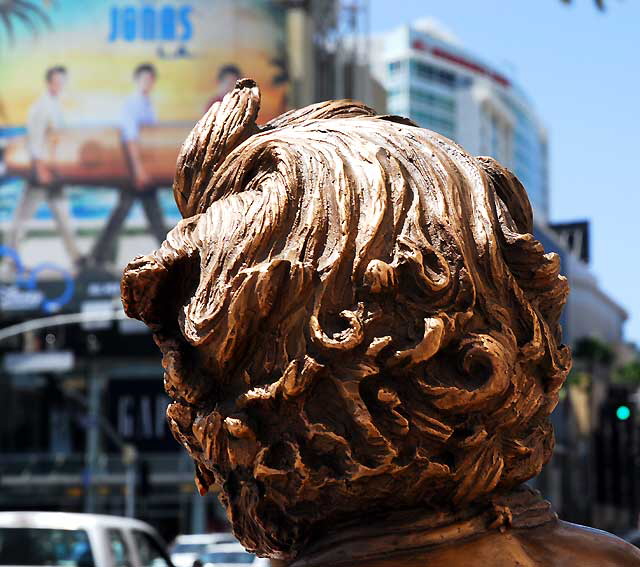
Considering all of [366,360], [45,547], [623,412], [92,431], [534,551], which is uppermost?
[366,360]

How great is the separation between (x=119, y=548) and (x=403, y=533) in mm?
9666

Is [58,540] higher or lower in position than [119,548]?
higher

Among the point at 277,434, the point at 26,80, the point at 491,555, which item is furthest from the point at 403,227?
the point at 26,80

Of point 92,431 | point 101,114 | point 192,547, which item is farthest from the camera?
point 92,431

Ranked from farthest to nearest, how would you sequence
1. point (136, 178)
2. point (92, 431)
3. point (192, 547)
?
point (92, 431)
point (136, 178)
point (192, 547)

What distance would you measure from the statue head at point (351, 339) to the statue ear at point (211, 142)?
0.41 ft

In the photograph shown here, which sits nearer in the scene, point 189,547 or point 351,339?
point 351,339

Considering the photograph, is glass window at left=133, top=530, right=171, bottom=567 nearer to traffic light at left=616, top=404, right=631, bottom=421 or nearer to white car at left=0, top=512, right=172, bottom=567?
white car at left=0, top=512, right=172, bottom=567

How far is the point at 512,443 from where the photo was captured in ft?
4.49

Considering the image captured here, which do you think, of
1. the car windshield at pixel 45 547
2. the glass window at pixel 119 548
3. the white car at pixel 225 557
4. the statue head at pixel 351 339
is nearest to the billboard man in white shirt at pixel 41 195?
the white car at pixel 225 557

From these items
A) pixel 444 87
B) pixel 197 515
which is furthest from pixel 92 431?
pixel 444 87

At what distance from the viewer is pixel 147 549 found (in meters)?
11.2

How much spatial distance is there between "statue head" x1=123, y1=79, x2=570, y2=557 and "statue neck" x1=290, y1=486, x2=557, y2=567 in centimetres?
1

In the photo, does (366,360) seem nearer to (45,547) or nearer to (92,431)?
(45,547)
